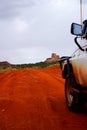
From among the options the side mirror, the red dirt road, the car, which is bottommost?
the red dirt road

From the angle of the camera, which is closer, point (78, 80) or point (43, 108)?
point (78, 80)

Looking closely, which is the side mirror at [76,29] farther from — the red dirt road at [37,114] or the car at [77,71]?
the red dirt road at [37,114]

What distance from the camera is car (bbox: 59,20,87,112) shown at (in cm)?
1074

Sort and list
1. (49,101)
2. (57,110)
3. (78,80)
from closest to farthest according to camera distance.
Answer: (78,80)
(57,110)
(49,101)

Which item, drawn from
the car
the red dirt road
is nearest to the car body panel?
the car

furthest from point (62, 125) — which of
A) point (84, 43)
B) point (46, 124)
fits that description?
point (84, 43)

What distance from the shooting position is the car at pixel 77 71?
10742mm

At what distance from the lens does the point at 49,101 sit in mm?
14094

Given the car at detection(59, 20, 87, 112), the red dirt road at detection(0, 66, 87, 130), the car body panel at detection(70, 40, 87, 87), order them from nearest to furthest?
the red dirt road at detection(0, 66, 87, 130) → the car body panel at detection(70, 40, 87, 87) → the car at detection(59, 20, 87, 112)

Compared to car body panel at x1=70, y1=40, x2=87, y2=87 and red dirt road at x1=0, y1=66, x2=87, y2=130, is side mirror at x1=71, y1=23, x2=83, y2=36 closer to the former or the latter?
car body panel at x1=70, y1=40, x2=87, y2=87

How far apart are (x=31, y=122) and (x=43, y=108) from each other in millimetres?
2056

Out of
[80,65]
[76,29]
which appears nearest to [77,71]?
[80,65]

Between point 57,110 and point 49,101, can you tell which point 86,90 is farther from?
point 49,101

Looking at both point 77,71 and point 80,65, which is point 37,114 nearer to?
point 77,71
